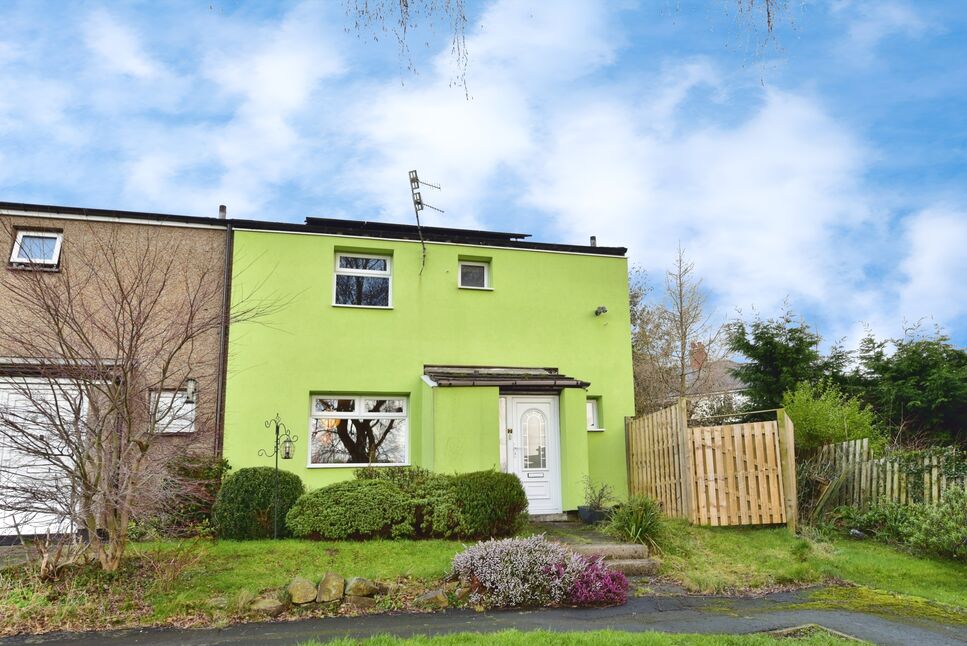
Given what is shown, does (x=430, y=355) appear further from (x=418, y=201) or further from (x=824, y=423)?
(x=824, y=423)

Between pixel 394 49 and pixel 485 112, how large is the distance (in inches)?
33.7

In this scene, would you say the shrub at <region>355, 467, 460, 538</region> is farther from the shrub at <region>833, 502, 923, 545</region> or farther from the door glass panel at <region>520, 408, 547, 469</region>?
the shrub at <region>833, 502, 923, 545</region>

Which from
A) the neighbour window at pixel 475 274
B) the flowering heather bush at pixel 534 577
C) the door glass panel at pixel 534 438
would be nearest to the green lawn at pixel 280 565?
the flowering heather bush at pixel 534 577

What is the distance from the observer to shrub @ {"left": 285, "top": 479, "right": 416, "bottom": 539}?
34.6 feet

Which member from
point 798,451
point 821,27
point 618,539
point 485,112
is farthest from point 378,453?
point 821,27

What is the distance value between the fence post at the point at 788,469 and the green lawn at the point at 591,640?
5502mm

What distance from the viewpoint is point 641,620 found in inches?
278

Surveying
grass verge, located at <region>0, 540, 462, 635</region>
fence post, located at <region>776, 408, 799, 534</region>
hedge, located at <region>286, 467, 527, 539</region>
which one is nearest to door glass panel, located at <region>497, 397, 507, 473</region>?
hedge, located at <region>286, 467, 527, 539</region>

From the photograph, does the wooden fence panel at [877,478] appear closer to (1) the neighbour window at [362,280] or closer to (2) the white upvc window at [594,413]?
(2) the white upvc window at [594,413]

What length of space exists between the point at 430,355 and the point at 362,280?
2.12 m

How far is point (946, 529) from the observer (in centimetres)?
927

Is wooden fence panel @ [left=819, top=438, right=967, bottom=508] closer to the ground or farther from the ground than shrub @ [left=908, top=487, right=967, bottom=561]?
farther from the ground

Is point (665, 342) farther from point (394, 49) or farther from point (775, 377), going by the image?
point (394, 49)

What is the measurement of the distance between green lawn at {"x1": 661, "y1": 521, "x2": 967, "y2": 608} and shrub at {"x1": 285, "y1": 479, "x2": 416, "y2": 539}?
402cm
